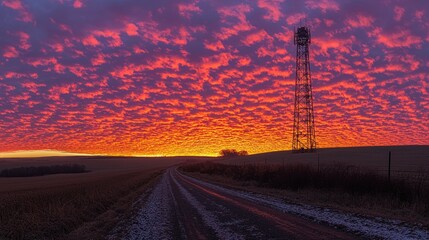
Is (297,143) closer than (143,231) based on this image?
No

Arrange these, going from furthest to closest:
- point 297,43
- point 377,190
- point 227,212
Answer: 1. point 297,43
2. point 377,190
3. point 227,212

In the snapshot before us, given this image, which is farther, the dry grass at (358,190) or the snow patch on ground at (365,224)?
the dry grass at (358,190)

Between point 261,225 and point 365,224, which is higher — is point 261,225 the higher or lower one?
the lower one

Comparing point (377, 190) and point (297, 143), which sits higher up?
point (297, 143)

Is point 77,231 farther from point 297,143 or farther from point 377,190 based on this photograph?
point 297,143

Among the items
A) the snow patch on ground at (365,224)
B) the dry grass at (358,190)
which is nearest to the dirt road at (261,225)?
the snow patch on ground at (365,224)

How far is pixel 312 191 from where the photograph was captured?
76.5 feet

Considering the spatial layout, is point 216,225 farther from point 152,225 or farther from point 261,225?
point 152,225

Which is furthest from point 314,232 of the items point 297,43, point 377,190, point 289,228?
point 297,43

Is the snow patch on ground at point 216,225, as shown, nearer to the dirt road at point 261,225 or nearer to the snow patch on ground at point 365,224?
the dirt road at point 261,225

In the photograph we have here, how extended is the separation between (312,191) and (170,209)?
1015 cm

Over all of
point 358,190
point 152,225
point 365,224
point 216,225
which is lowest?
point 152,225

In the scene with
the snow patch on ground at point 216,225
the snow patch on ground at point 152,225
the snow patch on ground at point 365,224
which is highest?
the snow patch on ground at point 365,224

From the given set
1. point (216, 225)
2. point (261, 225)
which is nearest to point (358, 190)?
Answer: point (261, 225)
